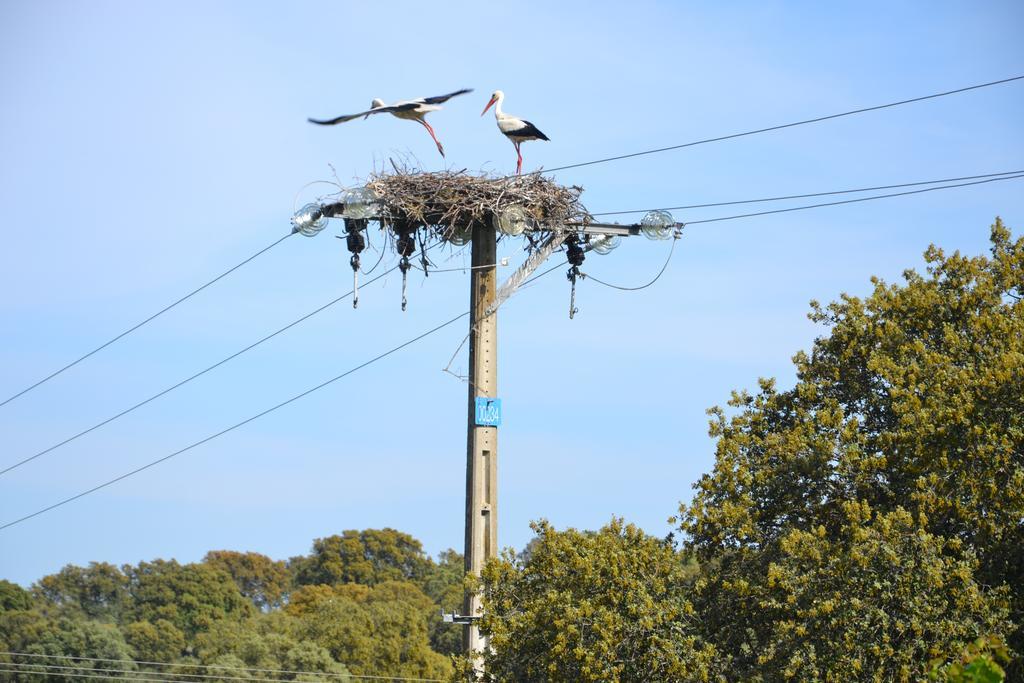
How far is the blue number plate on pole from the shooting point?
16922 mm

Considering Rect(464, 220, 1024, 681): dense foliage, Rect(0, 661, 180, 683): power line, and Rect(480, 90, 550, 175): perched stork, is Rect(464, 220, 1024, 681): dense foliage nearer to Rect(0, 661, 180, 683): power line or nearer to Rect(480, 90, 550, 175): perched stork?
Rect(480, 90, 550, 175): perched stork

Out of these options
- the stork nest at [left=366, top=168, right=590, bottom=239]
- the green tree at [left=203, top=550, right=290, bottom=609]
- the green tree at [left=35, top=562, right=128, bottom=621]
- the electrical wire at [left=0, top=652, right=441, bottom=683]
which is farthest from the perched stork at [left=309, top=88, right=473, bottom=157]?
the green tree at [left=203, top=550, right=290, bottom=609]

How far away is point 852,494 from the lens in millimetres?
17703

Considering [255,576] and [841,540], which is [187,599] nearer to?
[255,576]

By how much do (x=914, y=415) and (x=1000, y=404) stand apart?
1004mm

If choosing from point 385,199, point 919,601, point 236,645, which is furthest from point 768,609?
point 236,645

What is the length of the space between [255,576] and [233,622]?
33.0 m

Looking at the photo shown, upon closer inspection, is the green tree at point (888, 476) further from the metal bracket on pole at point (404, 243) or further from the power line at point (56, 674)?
the power line at point (56, 674)

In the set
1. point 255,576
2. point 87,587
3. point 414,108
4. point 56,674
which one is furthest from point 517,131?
point 255,576

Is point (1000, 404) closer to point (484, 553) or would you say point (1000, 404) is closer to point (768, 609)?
point (768, 609)

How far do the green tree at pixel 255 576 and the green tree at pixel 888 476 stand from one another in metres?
73.2

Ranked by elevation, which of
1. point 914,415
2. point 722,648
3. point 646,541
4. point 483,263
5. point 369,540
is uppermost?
point 369,540

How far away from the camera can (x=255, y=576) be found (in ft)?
294

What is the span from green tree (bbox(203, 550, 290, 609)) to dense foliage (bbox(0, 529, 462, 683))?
25.4 feet
